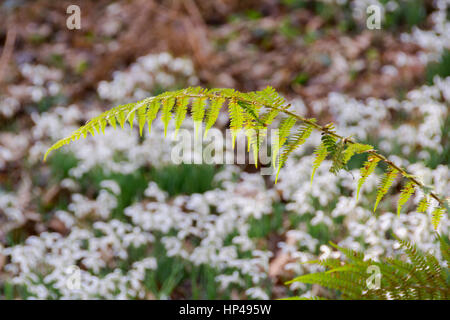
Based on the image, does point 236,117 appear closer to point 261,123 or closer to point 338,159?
point 261,123

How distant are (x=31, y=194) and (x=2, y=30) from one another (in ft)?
11.3

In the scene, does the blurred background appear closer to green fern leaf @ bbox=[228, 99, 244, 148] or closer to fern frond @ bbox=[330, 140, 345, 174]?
fern frond @ bbox=[330, 140, 345, 174]

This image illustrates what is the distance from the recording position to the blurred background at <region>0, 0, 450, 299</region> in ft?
7.91

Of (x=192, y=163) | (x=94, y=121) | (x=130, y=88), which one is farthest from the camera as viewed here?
(x=130, y=88)

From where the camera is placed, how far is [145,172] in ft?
11.9

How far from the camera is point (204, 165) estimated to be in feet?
10.6

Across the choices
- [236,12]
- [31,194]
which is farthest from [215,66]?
[31,194]

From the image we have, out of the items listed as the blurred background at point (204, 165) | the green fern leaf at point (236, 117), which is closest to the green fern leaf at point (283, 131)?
the green fern leaf at point (236, 117)

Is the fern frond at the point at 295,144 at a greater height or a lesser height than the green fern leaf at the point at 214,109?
lesser

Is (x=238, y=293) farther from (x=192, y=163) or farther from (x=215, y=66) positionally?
(x=215, y=66)

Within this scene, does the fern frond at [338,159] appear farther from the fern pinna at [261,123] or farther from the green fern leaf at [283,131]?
the green fern leaf at [283,131]

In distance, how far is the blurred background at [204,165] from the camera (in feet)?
7.91

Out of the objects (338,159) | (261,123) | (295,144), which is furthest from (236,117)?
(338,159)

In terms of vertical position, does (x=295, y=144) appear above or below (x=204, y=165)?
above
